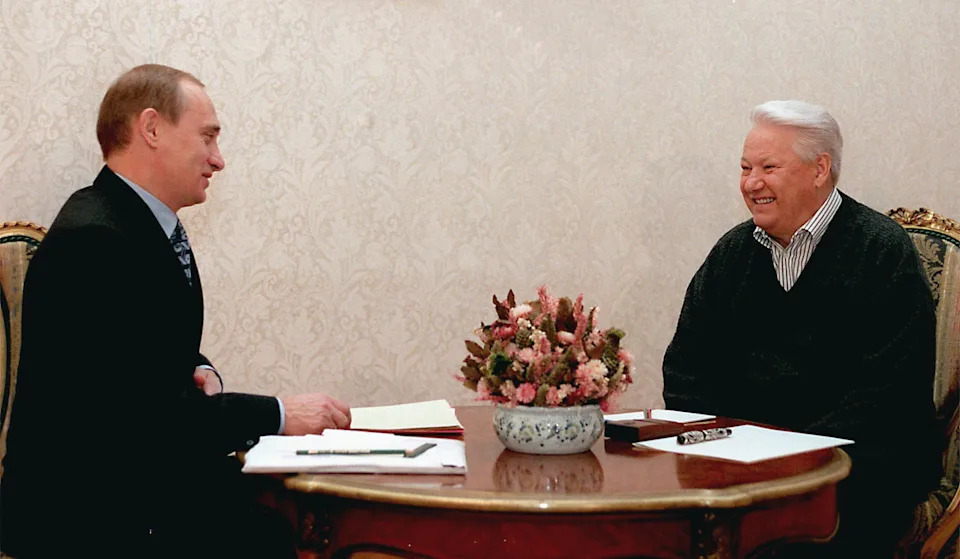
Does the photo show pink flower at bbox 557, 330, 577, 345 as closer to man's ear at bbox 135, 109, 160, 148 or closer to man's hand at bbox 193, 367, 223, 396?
man's hand at bbox 193, 367, 223, 396

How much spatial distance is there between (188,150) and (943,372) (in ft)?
6.95

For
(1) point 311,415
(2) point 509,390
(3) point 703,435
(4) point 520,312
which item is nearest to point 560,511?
(2) point 509,390

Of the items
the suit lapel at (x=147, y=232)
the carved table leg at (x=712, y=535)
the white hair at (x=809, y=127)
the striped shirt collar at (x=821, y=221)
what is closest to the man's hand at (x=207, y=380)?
the suit lapel at (x=147, y=232)

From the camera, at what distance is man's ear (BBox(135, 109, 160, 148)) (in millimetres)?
2309

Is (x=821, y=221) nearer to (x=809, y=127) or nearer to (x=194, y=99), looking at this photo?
(x=809, y=127)

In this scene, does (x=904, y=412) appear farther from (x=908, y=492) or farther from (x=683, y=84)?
(x=683, y=84)

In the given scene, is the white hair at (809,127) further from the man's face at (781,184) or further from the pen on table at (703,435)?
the pen on table at (703,435)

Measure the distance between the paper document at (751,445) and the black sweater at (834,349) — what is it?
0.31m

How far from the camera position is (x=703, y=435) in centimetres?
212

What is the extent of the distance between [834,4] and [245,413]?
8.92 feet

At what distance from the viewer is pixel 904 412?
8.45 feet

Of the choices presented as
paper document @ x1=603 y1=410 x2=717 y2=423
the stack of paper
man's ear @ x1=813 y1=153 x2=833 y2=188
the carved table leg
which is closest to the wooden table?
the carved table leg

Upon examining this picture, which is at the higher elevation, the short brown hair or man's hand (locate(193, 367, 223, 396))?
the short brown hair

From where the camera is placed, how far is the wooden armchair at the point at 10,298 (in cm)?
231
